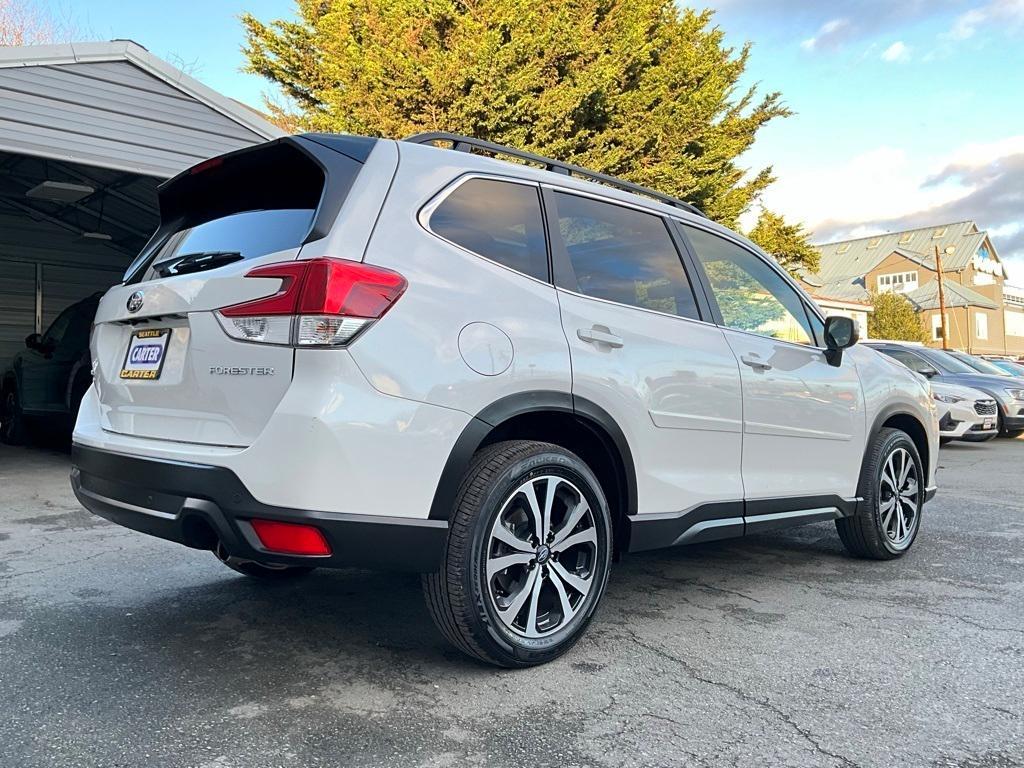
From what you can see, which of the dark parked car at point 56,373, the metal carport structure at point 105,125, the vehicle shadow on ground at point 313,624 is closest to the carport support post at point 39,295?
the metal carport structure at point 105,125

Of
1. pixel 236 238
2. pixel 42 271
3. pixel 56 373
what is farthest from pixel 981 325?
pixel 236 238

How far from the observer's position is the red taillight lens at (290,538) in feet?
7.97

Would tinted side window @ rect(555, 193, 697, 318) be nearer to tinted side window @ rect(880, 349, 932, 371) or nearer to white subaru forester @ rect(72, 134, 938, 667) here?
white subaru forester @ rect(72, 134, 938, 667)

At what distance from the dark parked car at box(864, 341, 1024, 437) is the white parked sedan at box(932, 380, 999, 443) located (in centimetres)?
→ 37

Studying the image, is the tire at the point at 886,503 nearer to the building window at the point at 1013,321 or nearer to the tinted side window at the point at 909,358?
the tinted side window at the point at 909,358

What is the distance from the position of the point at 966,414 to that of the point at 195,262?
471 inches

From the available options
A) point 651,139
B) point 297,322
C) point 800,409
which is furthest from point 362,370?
point 651,139

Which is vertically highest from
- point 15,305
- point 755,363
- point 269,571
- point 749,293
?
point 15,305

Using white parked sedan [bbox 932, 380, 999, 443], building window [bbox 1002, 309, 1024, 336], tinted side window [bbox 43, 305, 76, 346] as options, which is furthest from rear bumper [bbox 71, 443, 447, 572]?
building window [bbox 1002, 309, 1024, 336]

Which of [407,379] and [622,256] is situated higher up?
[622,256]

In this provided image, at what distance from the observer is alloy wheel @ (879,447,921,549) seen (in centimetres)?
471

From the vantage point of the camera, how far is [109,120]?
8266mm

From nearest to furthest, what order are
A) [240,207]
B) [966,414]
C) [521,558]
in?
[521,558] < [240,207] < [966,414]

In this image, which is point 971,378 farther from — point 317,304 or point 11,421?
point 11,421
